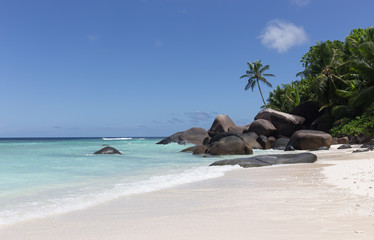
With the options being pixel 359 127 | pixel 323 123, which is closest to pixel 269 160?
pixel 359 127

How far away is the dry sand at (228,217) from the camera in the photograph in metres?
2.60

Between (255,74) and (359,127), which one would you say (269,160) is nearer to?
(359,127)

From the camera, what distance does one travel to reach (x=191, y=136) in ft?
101

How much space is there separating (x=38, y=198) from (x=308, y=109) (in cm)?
2556

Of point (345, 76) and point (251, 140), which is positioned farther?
point (345, 76)

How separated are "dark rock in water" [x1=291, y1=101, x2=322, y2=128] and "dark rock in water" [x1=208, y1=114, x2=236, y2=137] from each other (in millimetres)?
5958

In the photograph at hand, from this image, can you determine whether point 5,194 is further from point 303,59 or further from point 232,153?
point 303,59

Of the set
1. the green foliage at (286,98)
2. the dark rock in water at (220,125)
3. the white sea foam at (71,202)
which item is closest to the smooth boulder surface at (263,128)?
the dark rock in water at (220,125)

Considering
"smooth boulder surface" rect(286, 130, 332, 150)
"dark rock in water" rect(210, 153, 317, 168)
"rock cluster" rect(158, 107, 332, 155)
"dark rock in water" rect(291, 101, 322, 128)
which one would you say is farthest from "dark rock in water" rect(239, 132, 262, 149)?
"dark rock in water" rect(210, 153, 317, 168)

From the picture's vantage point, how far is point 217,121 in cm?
2917

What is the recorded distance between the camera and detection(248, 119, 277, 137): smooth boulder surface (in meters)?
23.3

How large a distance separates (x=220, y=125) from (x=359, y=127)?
1259cm

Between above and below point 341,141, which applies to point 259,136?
above

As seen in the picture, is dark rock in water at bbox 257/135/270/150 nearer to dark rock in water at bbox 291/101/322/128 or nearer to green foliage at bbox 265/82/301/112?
dark rock in water at bbox 291/101/322/128
